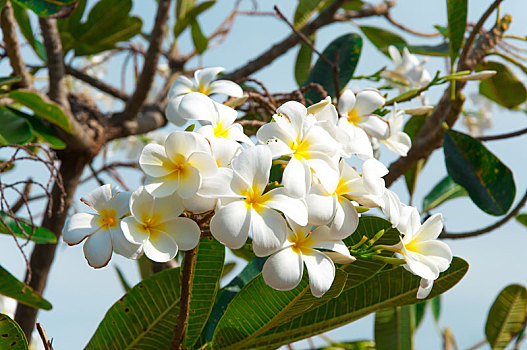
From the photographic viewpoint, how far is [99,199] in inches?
20.2

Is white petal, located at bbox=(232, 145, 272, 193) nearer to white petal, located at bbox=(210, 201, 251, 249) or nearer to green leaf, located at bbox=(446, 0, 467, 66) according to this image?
white petal, located at bbox=(210, 201, 251, 249)

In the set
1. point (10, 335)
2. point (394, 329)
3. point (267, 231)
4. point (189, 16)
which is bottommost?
point (394, 329)

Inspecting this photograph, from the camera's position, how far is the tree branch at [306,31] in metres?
1.47

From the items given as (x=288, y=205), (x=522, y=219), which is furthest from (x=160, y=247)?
(x=522, y=219)

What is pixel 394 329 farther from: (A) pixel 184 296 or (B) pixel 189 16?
(B) pixel 189 16

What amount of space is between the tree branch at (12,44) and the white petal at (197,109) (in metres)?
0.73

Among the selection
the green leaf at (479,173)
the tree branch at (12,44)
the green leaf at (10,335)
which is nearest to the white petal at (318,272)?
the green leaf at (10,335)

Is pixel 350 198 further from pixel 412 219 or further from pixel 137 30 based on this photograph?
pixel 137 30

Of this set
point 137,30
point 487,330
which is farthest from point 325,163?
point 137,30

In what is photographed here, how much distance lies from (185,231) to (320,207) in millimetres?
122

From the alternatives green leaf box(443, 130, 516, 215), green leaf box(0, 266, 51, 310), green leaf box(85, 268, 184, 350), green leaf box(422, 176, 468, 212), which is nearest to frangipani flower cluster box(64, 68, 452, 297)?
green leaf box(85, 268, 184, 350)

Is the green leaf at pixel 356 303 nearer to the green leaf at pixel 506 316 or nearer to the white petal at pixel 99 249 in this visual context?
the white petal at pixel 99 249

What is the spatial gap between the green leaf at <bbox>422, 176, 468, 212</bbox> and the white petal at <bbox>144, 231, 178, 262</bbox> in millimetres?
1056

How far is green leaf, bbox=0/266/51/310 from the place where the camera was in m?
0.86
